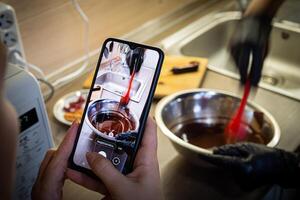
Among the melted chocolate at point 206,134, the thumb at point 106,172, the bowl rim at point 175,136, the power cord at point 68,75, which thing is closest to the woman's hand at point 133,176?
the thumb at point 106,172

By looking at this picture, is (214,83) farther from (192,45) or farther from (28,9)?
(28,9)

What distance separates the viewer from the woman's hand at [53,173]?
507 millimetres

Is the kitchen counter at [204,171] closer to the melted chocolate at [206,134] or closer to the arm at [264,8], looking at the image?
the melted chocolate at [206,134]

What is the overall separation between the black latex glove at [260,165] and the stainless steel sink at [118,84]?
19 centimetres

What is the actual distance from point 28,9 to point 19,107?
404 mm

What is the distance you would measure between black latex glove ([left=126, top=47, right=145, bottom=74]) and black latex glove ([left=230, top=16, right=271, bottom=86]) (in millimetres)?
346

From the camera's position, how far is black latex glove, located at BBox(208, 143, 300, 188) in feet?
2.00

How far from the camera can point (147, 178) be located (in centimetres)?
48

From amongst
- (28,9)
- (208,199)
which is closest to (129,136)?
(208,199)

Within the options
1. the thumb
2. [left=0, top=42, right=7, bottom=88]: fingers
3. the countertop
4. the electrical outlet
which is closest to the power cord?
the electrical outlet

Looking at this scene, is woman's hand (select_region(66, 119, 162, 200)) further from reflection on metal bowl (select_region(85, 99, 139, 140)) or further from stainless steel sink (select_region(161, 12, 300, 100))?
stainless steel sink (select_region(161, 12, 300, 100))

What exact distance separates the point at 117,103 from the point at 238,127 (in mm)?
361

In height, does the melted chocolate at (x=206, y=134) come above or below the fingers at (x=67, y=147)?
below

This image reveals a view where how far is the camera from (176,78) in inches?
37.5
